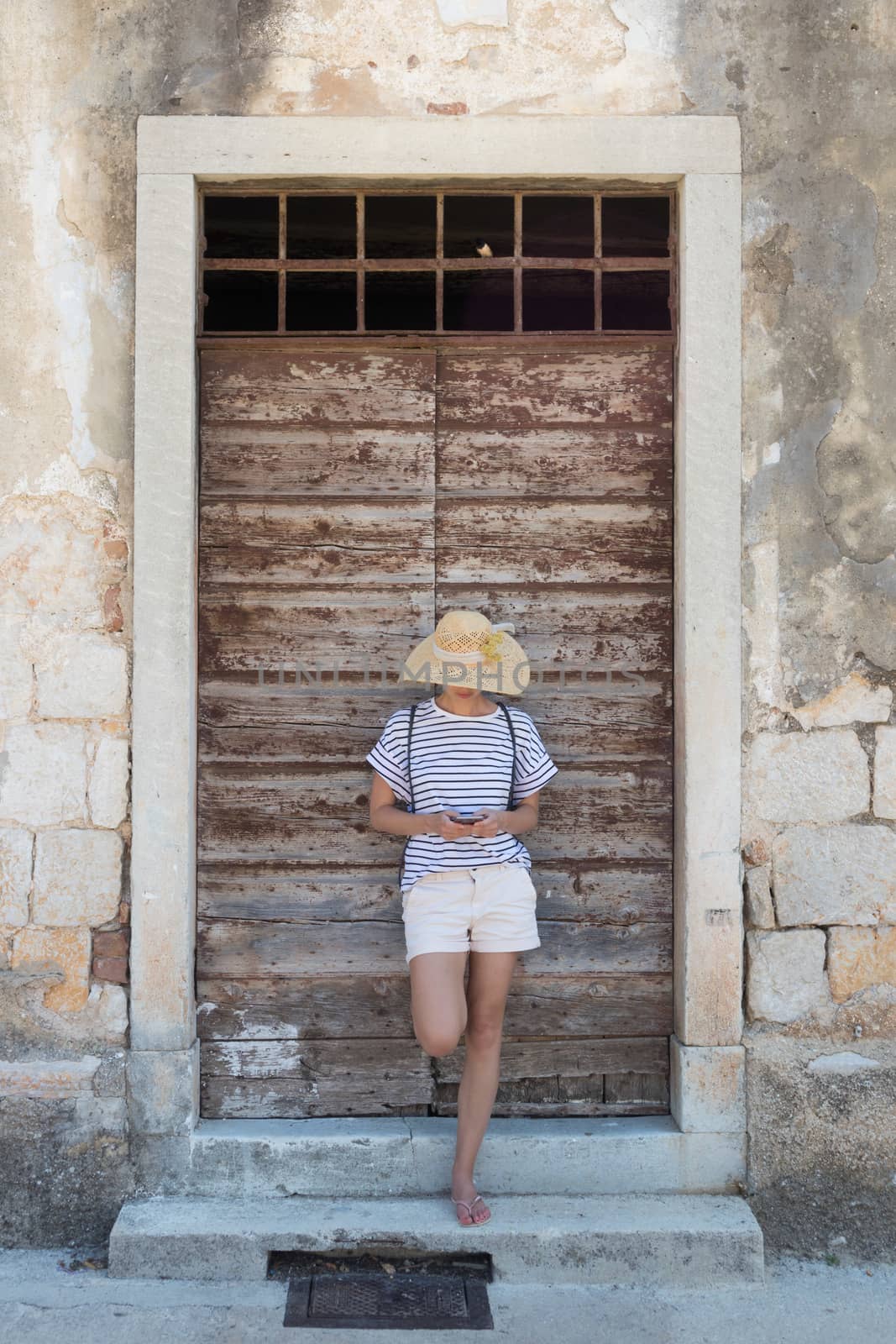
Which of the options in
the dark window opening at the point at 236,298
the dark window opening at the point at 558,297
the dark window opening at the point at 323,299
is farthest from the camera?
the dark window opening at the point at 558,297

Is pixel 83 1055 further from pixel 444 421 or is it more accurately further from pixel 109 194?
pixel 109 194

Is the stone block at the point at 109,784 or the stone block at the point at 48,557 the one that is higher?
the stone block at the point at 48,557

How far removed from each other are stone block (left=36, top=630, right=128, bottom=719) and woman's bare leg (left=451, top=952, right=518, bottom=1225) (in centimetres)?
150

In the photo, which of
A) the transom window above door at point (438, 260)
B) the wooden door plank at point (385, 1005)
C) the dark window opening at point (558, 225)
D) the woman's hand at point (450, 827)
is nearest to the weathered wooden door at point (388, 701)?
the wooden door plank at point (385, 1005)

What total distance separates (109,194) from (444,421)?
1.38 m

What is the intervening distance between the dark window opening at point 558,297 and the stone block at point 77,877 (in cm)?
253

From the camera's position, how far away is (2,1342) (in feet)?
10.4

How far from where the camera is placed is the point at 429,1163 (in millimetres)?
3775

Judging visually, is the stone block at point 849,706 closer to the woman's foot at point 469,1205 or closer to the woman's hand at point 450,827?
the woman's hand at point 450,827

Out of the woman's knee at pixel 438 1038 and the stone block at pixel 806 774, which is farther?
Answer: the stone block at pixel 806 774

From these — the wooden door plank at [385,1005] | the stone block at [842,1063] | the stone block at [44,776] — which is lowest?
the stone block at [842,1063]

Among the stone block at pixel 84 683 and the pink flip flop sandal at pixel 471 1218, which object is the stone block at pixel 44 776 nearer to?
the stone block at pixel 84 683

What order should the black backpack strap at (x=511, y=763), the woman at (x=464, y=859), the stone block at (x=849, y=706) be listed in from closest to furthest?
1. the woman at (x=464, y=859)
2. the black backpack strap at (x=511, y=763)
3. the stone block at (x=849, y=706)

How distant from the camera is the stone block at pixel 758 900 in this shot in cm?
384
